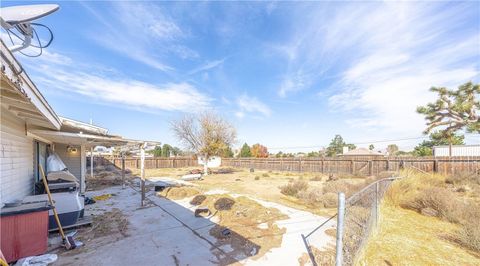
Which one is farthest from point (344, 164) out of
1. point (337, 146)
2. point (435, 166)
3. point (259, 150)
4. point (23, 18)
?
point (337, 146)

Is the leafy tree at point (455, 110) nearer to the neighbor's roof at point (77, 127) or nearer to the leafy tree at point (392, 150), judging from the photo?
the neighbor's roof at point (77, 127)

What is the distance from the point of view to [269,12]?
30.8 feet

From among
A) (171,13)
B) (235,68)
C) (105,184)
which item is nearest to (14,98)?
(171,13)

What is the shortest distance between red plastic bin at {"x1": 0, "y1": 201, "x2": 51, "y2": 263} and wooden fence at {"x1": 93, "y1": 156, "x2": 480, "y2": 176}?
17.1 meters

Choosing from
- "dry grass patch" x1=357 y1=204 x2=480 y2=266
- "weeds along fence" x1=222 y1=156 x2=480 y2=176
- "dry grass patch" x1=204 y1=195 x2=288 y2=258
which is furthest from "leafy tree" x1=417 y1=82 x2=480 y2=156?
"dry grass patch" x1=204 y1=195 x2=288 y2=258

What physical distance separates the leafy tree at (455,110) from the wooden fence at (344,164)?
2.46m

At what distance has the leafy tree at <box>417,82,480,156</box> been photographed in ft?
31.7

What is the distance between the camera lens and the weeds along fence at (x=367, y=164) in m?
12.6

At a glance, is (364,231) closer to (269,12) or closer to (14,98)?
(14,98)

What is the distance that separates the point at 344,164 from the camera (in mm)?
18453

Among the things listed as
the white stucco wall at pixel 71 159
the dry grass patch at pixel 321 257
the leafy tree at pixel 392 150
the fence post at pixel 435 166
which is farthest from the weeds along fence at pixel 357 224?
the leafy tree at pixel 392 150

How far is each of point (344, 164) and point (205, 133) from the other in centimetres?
1213

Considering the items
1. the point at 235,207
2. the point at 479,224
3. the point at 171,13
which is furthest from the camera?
the point at 171,13

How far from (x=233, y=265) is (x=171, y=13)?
8.45 meters
